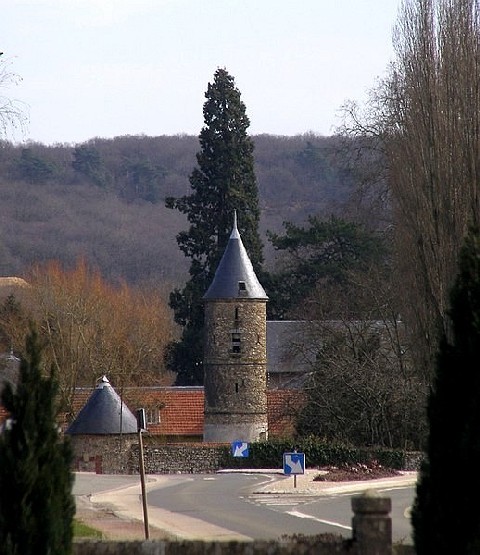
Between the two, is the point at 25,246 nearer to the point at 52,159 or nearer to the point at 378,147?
the point at 52,159

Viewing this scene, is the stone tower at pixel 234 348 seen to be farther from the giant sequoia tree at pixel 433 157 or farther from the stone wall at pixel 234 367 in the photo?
the giant sequoia tree at pixel 433 157

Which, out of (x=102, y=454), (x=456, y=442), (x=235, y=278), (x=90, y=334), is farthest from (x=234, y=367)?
(x=456, y=442)

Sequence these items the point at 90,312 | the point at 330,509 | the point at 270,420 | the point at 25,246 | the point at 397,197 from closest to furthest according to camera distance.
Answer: the point at 330,509 → the point at 397,197 → the point at 270,420 → the point at 90,312 → the point at 25,246

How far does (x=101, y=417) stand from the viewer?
167ft

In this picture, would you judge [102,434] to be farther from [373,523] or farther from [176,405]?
[373,523]

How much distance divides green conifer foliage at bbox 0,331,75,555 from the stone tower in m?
46.5

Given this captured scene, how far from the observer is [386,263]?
212 ft

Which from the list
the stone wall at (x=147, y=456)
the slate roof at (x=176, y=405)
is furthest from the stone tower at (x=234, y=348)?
the stone wall at (x=147, y=456)

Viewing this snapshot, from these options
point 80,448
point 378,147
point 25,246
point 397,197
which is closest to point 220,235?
point 378,147

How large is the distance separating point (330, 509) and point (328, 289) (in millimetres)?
32786

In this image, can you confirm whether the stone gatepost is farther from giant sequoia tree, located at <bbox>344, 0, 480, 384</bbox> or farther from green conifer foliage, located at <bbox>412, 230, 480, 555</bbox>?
giant sequoia tree, located at <bbox>344, 0, 480, 384</bbox>

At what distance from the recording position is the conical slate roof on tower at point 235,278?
5931cm

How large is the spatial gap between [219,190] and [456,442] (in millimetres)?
56138

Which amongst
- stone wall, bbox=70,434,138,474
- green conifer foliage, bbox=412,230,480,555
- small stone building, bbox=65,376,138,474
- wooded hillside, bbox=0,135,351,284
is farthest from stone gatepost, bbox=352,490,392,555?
wooded hillside, bbox=0,135,351,284
